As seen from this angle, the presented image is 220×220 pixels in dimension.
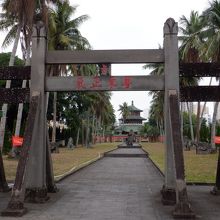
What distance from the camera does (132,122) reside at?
115312mm

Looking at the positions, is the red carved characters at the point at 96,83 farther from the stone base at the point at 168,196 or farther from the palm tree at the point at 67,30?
the palm tree at the point at 67,30

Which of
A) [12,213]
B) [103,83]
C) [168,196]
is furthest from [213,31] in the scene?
[12,213]

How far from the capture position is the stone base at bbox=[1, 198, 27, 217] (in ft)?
30.8

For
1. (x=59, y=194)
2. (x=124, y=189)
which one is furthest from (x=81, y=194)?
(x=124, y=189)

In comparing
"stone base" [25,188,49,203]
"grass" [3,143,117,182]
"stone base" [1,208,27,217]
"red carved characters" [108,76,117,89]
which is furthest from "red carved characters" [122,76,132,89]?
"grass" [3,143,117,182]

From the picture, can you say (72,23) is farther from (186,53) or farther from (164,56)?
(164,56)

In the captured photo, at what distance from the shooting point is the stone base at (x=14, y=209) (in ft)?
30.8

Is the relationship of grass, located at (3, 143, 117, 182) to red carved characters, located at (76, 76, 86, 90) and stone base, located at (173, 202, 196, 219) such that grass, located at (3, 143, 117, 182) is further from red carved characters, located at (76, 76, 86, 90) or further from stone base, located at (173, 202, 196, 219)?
stone base, located at (173, 202, 196, 219)

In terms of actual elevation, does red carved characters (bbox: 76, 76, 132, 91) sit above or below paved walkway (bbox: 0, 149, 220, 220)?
above

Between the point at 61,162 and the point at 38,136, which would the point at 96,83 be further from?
the point at 61,162

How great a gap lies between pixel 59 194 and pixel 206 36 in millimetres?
26831

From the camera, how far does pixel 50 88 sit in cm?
1177

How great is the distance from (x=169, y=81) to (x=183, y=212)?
346 centimetres

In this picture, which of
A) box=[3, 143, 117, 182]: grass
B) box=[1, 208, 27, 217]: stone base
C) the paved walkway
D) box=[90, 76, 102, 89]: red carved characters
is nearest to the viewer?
box=[1, 208, 27, 217]: stone base
